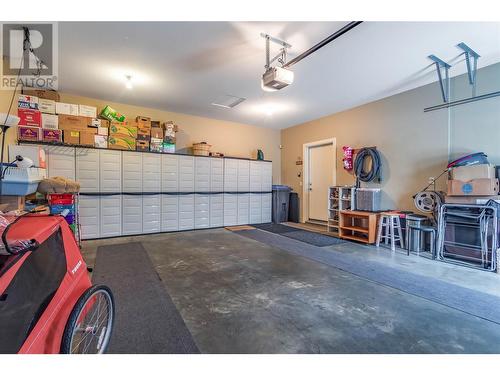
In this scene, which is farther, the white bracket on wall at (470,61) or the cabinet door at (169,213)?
the cabinet door at (169,213)

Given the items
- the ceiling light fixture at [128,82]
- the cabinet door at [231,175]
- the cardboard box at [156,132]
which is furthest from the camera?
the cabinet door at [231,175]

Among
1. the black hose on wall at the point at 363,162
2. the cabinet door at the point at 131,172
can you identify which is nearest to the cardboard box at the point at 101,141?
the cabinet door at the point at 131,172

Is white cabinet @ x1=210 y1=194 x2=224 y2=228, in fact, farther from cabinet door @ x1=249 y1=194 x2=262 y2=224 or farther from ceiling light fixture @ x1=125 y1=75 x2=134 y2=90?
ceiling light fixture @ x1=125 y1=75 x2=134 y2=90

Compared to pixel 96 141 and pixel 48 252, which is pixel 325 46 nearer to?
pixel 48 252

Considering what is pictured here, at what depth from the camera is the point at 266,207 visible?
699 cm

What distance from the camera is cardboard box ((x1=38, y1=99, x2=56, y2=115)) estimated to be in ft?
13.9

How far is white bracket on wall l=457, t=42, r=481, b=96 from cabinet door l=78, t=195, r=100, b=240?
6271mm

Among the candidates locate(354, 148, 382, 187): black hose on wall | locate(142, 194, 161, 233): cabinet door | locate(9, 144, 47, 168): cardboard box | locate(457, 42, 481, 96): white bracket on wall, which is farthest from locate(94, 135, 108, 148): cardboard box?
locate(457, 42, 481, 96): white bracket on wall

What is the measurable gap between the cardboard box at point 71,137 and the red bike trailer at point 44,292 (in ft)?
11.9

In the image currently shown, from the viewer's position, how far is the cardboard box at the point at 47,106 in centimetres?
423

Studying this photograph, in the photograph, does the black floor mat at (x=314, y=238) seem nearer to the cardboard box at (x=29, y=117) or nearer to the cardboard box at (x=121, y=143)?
the cardboard box at (x=121, y=143)

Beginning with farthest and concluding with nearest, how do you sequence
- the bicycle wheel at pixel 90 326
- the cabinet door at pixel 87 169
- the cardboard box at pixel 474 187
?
the cabinet door at pixel 87 169, the cardboard box at pixel 474 187, the bicycle wheel at pixel 90 326

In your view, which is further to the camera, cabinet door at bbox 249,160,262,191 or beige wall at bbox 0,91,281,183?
cabinet door at bbox 249,160,262,191

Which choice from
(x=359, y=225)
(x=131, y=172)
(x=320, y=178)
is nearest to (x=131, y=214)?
(x=131, y=172)
